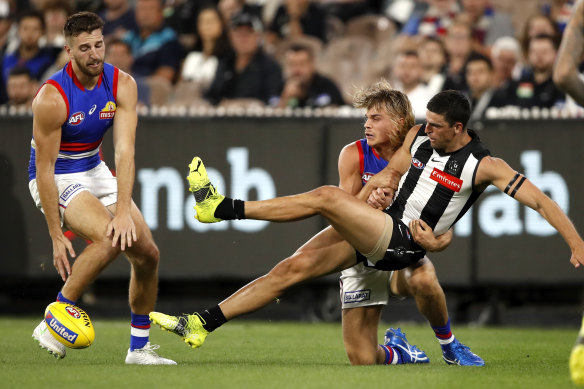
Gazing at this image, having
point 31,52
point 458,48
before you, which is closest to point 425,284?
point 458,48

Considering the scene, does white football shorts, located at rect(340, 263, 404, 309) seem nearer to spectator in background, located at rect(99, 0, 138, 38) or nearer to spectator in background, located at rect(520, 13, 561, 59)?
→ spectator in background, located at rect(520, 13, 561, 59)

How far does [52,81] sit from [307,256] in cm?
215

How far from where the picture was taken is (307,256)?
6.79m

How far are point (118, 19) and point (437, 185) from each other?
8.96m

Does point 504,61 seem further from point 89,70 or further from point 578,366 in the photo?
point 578,366

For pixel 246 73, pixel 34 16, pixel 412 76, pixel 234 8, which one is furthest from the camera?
pixel 234 8

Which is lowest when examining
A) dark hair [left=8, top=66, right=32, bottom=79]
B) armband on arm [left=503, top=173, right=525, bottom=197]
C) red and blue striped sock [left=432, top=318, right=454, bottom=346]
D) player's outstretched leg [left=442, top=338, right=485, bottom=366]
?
player's outstretched leg [left=442, top=338, right=485, bottom=366]

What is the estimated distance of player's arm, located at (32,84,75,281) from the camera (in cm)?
671

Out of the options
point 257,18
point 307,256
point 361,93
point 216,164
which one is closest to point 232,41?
point 257,18

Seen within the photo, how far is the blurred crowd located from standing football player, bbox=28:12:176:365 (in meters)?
4.52

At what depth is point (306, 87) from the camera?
11773 millimetres

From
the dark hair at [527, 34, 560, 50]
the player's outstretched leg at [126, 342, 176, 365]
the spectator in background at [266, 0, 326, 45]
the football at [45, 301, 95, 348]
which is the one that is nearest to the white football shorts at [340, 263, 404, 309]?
the player's outstretched leg at [126, 342, 176, 365]

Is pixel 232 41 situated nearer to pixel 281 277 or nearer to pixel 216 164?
pixel 216 164

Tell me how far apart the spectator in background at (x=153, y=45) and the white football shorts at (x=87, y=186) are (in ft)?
19.3
